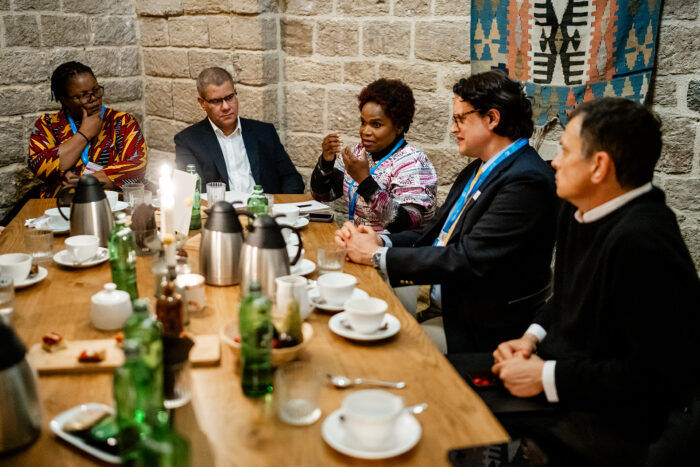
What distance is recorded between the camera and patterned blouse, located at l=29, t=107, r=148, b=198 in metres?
3.56

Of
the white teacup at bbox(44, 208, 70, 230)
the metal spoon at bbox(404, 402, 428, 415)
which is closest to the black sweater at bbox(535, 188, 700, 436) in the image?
the metal spoon at bbox(404, 402, 428, 415)

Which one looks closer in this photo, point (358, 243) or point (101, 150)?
point (358, 243)

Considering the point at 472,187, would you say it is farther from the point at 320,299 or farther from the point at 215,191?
the point at 215,191

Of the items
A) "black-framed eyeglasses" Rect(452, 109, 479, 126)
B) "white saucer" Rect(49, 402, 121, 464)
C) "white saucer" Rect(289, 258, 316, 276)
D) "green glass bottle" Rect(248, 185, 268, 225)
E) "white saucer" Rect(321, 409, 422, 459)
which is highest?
"black-framed eyeglasses" Rect(452, 109, 479, 126)

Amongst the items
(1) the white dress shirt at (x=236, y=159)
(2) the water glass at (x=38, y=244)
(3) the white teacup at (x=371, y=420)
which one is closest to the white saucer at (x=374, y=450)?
(3) the white teacup at (x=371, y=420)

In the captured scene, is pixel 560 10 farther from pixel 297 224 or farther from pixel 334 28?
pixel 297 224

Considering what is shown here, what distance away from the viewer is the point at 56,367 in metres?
1.43

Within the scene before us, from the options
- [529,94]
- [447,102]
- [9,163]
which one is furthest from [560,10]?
[9,163]

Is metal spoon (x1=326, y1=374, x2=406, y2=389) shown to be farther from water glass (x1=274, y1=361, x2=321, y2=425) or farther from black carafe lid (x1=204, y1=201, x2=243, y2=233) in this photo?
black carafe lid (x1=204, y1=201, x2=243, y2=233)

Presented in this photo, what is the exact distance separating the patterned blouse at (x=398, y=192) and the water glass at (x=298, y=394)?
162 cm

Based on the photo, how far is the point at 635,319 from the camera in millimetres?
1515

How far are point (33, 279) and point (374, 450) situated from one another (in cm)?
130

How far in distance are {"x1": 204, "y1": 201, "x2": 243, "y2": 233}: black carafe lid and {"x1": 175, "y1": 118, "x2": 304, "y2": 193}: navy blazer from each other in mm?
1684

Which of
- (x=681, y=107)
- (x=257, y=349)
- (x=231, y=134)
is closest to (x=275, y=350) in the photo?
(x=257, y=349)
